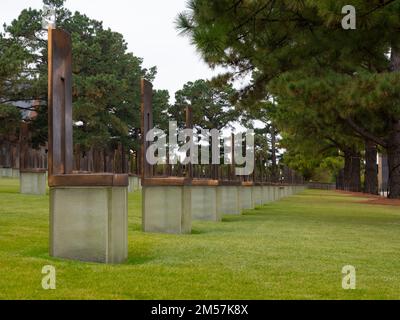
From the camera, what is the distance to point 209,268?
564 centimetres

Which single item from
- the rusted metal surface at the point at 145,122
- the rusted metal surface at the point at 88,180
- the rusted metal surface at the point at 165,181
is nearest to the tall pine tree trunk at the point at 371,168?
the rusted metal surface at the point at 145,122

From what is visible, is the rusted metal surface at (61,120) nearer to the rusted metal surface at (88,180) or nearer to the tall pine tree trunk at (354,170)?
the rusted metal surface at (88,180)

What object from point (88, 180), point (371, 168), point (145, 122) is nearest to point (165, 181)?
point (145, 122)

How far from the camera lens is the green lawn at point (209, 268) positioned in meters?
4.47

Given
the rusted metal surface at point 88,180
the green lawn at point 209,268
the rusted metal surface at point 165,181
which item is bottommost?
the green lawn at point 209,268

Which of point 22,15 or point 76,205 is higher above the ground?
point 22,15

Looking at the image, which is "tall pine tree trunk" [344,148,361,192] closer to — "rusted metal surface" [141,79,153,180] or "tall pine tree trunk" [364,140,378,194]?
"tall pine tree trunk" [364,140,378,194]

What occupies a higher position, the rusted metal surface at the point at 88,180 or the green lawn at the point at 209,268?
the rusted metal surface at the point at 88,180

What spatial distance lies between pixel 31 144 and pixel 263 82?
22997mm

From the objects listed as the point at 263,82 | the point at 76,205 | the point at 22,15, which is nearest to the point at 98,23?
the point at 22,15

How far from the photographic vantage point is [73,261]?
5.63 m

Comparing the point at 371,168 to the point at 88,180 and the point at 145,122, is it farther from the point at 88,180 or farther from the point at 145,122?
the point at 88,180
